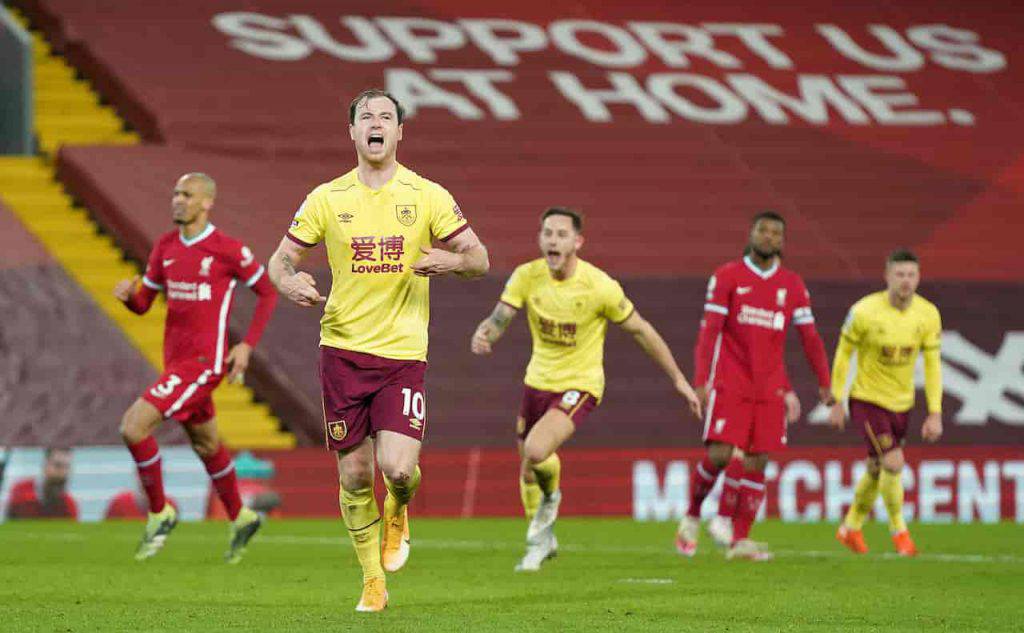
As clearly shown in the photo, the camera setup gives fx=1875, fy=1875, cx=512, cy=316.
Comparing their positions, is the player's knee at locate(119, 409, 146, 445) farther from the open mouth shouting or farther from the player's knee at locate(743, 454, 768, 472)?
the open mouth shouting

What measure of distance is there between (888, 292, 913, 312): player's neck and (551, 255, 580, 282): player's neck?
311 cm

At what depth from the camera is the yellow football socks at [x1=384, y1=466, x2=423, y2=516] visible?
26.7 feet

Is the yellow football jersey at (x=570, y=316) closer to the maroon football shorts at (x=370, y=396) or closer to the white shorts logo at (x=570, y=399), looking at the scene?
the white shorts logo at (x=570, y=399)

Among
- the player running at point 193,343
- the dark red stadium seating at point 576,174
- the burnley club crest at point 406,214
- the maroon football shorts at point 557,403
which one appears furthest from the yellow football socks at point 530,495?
the dark red stadium seating at point 576,174

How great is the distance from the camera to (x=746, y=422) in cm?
1219

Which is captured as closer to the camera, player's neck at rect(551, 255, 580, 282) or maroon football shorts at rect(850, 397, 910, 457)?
player's neck at rect(551, 255, 580, 282)

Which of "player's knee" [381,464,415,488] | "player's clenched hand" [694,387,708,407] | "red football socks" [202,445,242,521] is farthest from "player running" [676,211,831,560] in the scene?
"player's knee" [381,464,415,488]

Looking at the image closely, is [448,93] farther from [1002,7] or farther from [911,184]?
[1002,7]

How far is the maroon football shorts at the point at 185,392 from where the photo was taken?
11.3 m

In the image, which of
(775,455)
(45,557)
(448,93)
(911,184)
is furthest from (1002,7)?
(45,557)

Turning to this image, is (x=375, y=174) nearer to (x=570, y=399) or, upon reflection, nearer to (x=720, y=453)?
(x=570, y=399)

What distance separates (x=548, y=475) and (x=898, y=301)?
3741mm

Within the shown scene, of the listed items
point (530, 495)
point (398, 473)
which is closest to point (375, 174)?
point (398, 473)

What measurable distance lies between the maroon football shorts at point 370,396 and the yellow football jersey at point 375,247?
52 mm
